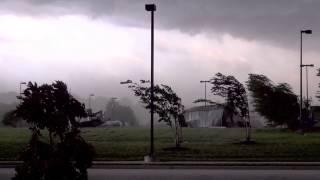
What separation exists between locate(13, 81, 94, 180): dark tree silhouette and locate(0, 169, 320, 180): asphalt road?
6.59m

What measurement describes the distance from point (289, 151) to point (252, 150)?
4.94ft

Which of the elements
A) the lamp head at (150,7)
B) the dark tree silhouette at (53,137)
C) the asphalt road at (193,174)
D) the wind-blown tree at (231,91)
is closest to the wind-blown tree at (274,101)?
the wind-blown tree at (231,91)

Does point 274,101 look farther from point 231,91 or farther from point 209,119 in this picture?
point 209,119

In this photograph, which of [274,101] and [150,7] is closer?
[150,7]

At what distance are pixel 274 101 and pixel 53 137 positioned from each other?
38803mm

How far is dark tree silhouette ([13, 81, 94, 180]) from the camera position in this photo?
9805 millimetres

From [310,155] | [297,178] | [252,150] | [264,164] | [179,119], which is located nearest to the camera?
[297,178]

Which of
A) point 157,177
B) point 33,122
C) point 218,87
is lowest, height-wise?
point 157,177

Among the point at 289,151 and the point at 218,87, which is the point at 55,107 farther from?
the point at 218,87

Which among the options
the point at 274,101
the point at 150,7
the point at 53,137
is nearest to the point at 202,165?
the point at 150,7

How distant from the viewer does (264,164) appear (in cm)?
2055

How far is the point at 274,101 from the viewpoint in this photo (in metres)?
47.7

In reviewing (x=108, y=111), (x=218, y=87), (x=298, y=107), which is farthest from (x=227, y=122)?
(x=108, y=111)

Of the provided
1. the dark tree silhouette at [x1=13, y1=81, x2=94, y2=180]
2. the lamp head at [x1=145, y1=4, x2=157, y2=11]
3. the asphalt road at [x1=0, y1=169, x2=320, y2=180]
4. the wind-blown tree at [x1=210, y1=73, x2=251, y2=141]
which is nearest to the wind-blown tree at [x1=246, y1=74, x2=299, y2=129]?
the wind-blown tree at [x1=210, y1=73, x2=251, y2=141]
